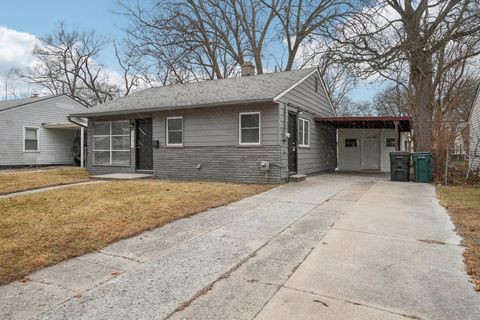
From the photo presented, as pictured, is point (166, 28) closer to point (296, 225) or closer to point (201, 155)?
point (201, 155)

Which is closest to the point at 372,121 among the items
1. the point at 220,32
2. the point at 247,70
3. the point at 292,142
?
the point at 292,142

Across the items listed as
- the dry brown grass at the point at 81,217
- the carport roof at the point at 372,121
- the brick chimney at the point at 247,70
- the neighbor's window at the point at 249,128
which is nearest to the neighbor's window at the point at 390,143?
the carport roof at the point at 372,121

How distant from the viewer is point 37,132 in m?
18.8

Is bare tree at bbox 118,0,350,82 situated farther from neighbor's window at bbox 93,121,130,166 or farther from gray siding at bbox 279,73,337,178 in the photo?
neighbor's window at bbox 93,121,130,166

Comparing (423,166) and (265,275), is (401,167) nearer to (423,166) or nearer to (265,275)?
(423,166)

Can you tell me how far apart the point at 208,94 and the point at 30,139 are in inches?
514

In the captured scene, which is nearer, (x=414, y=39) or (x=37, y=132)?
(x=414, y=39)

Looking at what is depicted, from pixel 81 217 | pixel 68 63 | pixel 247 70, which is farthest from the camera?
pixel 68 63

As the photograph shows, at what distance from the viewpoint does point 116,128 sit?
1288 cm

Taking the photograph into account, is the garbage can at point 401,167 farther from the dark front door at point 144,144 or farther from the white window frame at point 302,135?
the dark front door at point 144,144

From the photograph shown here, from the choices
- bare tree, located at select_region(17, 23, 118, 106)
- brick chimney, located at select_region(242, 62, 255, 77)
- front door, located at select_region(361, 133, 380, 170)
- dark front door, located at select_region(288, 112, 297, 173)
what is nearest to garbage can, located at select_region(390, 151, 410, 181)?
dark front door, located at select_region(288, 112, 297, 173)

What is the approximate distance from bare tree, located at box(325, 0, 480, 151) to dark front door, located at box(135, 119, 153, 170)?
27.4 feet

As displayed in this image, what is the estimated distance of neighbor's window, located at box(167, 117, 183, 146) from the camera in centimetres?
1149

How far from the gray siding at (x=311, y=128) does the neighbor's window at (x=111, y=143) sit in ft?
21.0
